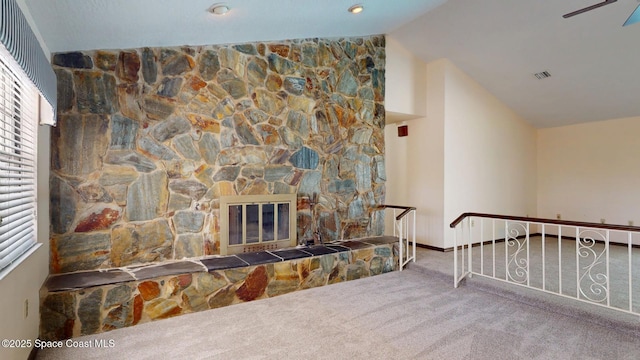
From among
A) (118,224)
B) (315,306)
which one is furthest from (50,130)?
(315,306)

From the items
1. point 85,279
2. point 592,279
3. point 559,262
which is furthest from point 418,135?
point 85,279

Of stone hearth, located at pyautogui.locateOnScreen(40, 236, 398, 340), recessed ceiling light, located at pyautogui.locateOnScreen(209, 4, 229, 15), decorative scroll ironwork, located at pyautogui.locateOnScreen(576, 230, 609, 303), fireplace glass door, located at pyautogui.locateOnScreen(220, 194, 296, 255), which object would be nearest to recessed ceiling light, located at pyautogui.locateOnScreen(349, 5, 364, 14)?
recessed ceiling light, located at pyautogui.locateOnScreen(209, 4, 229, 15)

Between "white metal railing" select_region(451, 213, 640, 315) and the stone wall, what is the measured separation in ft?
5.28

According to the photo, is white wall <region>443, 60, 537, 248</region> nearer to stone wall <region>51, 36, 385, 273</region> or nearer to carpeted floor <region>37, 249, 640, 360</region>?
stone wall <region>51, 36, 385, 273</region>

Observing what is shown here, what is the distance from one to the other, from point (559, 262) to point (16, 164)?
15.5 feet

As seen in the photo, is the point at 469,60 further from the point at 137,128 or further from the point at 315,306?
the point at 137,128

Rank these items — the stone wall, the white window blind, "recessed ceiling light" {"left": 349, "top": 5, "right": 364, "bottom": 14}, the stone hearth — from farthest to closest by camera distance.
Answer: "recessed ceiling light" {"left": 349, "top": 5, "right": 364, "bottom": 14}, the stone wall, the stone hearth, the white window blind

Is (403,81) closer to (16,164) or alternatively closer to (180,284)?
(180,284)

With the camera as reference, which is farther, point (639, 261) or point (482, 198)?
point (482, 198)

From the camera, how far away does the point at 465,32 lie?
473 centimetres

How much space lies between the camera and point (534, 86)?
558cm

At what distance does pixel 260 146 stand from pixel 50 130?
210 centimetres

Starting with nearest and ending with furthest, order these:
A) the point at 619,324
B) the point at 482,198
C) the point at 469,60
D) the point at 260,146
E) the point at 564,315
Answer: the point at 619,324 → the point at 564,315 → the point at 260,146 → the point at 469,60 → the point at 482,198

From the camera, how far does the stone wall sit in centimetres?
324
